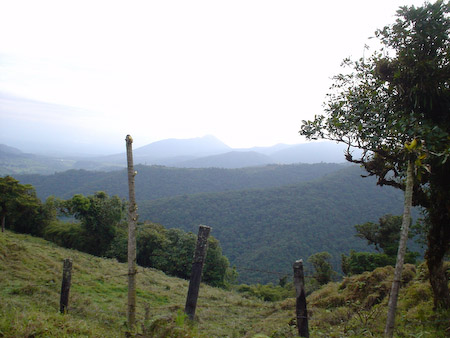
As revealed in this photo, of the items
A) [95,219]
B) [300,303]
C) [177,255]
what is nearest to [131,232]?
[300,303]

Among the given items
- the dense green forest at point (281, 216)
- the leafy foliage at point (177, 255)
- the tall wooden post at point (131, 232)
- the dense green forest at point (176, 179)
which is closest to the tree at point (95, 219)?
the leafy foliage at point (177, 255)

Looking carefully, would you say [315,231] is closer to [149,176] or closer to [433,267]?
[433,267]

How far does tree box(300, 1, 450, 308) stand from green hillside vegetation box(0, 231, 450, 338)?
1.53m

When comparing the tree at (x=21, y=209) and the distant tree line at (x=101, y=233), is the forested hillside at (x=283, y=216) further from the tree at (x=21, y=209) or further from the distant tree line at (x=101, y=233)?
the tree at (x=21, y=209)

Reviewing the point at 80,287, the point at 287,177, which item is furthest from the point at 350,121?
the point at 287,177

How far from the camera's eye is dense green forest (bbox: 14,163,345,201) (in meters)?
135

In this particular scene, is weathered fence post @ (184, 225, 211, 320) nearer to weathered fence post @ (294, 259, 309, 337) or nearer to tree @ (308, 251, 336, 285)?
weathered fence post @ (294, 259, 309, 337)

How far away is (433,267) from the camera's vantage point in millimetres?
5574

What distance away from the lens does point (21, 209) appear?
91.2ft

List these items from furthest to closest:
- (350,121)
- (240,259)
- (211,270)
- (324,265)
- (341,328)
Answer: (240,259) < (211,270) < (324,265) < (341,328) < (350,121)

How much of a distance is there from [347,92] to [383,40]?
119 cm

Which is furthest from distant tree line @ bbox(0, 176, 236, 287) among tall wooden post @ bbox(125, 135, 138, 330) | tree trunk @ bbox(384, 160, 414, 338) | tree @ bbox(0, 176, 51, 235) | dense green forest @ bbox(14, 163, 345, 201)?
dense green forest @ bbox(14, 163, 345, 201)

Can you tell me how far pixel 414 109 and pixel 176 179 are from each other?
14345 cm

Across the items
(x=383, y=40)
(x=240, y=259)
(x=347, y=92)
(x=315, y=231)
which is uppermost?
(x=383, y=40)
